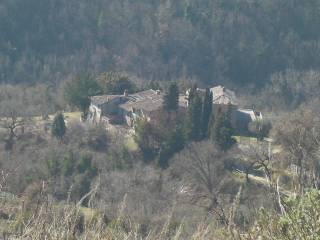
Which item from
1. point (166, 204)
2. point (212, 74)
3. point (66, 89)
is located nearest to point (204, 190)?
point (166, 204)

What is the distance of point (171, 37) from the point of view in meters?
62.8

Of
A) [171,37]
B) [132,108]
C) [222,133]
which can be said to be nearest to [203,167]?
[222,133]

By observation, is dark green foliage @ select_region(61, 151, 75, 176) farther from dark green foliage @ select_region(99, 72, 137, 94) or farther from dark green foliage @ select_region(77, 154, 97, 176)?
dark green foliage @ select_region(99, 72, 137, 94)

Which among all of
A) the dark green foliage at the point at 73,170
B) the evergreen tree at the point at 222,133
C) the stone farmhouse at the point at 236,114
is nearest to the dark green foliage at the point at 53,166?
the dark green foliage at the point at 73,170

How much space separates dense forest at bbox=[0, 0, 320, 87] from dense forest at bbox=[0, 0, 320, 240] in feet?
0.40

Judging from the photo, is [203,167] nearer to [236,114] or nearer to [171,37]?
[236,114]

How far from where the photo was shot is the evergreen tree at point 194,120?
27.7m

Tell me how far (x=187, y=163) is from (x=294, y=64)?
3926cm

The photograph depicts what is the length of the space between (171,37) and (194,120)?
35.7 meters

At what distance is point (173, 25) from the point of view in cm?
6344

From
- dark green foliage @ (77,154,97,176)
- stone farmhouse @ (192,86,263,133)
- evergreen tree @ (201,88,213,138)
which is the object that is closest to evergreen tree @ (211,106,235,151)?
evergreen tree @ (201,88,213,138)

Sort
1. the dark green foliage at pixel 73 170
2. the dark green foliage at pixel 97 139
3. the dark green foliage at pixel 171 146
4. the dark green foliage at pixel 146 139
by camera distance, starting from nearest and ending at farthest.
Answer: the dark green foliage at pixel 73 170 < the dark green foliage at pixel 171 146 < the dark green foliage at pixel 146 139 < the dark green foliage at pixel 97 139

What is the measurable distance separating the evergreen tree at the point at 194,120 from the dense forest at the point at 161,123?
6 cm

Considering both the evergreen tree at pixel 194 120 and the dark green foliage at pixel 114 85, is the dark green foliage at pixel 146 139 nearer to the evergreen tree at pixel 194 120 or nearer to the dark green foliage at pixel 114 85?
the evergreen tree at pixel 194 120
